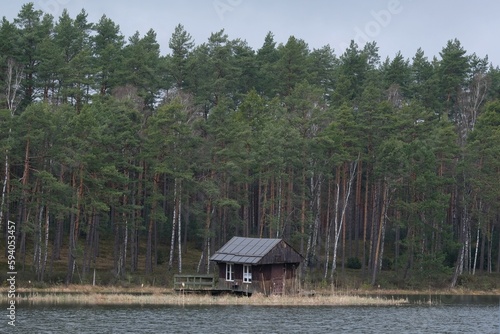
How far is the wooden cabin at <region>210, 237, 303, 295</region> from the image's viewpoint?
64.3 m

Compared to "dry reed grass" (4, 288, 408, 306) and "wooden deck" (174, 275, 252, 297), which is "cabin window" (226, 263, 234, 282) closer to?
"wooden deck" (174, 275, 252, 297)

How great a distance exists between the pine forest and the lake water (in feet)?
53.0

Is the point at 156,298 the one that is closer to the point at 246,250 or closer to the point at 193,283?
the point at 193,283

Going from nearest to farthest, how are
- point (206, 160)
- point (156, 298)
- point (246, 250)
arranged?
point (156, 298) < point (246, 250) < point (206, 160)

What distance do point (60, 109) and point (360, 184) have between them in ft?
119

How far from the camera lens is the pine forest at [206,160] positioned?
68.1m

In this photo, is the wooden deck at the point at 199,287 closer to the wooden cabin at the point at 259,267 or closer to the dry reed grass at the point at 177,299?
the wooden cabin at the point at 259,267

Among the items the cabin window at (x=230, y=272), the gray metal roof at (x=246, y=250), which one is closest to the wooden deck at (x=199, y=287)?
the cabin window at (x=230, y=272)

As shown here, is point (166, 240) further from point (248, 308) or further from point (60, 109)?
point (248, 308)

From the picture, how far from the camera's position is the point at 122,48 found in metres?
94.9

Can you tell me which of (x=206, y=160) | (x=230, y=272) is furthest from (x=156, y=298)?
(x=206, y=160)

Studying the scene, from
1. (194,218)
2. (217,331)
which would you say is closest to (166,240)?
(194,218)

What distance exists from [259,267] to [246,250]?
205 cm

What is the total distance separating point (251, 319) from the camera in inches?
1906
